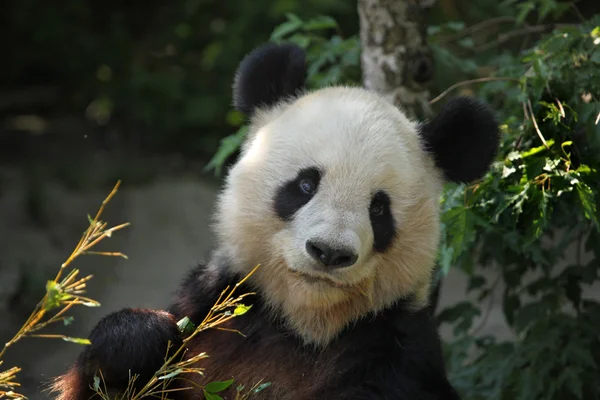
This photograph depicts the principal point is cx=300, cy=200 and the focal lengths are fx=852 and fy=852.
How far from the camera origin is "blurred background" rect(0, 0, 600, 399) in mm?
4086

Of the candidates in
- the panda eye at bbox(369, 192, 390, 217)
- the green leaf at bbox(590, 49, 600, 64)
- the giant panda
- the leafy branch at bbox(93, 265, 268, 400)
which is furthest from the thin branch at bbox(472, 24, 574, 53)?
the leafy branch at bbox(93, 265, 268, 400)

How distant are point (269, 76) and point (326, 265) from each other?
115 cm

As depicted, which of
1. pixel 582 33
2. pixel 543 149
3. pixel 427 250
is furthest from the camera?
pixel 582 33

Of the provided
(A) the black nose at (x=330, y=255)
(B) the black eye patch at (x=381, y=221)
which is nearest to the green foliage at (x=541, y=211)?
(B) the black eye patch at (x=381, y=221)

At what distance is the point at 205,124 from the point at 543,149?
5.97m

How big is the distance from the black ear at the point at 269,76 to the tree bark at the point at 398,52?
31.1 inches

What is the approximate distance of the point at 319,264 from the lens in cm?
316

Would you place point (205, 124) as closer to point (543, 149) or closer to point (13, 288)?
point (13, 288)

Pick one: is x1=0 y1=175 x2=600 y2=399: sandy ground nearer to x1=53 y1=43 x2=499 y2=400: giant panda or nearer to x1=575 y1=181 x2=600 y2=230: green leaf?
x1=53 y1=43 x2=499 y2=400: giant panda

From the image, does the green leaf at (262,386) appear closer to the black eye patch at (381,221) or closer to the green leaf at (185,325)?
the green leaf at (185,325)

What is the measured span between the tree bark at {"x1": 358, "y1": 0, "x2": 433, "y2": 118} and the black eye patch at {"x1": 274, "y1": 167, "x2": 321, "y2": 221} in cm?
129

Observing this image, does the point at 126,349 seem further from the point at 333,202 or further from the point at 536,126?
the point at 536,126

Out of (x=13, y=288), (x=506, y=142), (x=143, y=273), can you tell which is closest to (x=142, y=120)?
(x=143, y=273)

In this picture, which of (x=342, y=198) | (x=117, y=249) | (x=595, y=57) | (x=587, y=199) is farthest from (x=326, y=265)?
(x=117, y=249)
